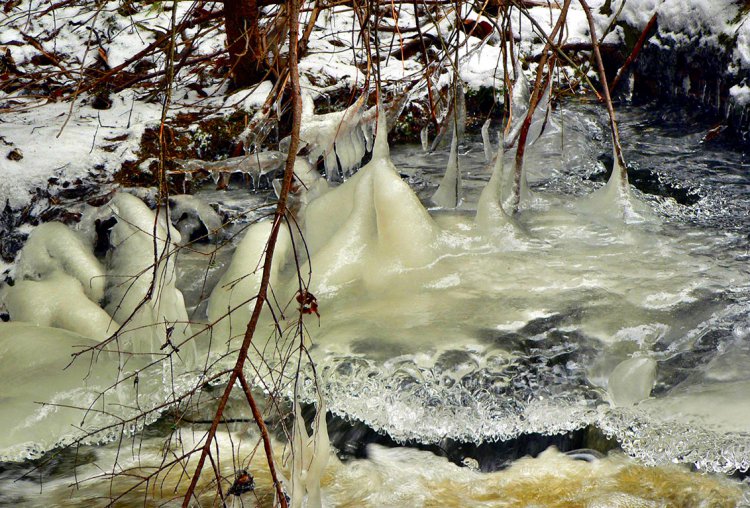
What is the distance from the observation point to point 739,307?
317 cm

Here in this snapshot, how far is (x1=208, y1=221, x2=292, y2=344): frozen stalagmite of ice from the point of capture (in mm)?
3344

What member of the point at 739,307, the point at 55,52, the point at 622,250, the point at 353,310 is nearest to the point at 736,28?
the point at 622,250

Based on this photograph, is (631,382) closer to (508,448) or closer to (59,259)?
(508,448)

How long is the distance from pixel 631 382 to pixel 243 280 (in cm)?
167

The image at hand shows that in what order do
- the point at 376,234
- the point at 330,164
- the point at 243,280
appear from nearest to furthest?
the point at 243,280 → the point at 376,234 → the point at 330,164

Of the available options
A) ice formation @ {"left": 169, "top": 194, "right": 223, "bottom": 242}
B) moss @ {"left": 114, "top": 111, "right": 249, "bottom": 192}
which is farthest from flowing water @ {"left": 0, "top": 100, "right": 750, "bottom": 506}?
moss @ {"left": 114, "top": 111, "right": 249, "bottom": 192}

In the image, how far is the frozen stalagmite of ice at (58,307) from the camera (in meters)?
3.39

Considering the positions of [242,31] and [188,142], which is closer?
[242,31]

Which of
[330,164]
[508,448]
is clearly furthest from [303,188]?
[508,448]

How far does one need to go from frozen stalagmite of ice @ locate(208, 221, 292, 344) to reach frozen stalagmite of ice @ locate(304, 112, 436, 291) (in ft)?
0.66

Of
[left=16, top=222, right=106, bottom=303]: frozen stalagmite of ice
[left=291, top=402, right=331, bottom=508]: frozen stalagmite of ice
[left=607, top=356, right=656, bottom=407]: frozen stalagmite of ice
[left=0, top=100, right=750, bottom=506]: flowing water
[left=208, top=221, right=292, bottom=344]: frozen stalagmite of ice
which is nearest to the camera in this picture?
[left=291, top=402, right=331, bottom=508]: frozen stalagmite of ice

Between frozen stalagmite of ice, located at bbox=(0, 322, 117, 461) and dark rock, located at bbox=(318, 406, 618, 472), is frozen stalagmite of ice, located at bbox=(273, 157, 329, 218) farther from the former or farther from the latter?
dark rock, located at bbox=(318, 406, 618, 472)

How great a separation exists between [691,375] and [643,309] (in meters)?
0.40

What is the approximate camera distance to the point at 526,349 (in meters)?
3.04
